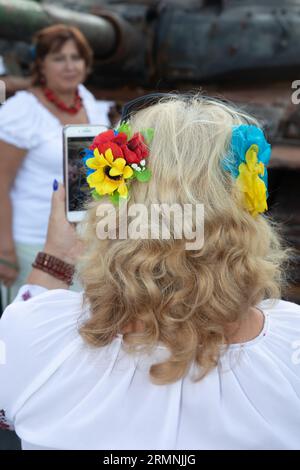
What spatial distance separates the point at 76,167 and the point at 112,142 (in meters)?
0.68

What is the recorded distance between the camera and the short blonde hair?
127cm

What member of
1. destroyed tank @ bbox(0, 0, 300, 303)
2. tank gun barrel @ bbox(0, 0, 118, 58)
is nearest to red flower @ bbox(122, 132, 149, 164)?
tank gun barrel @ bbox(0, 0, 118, 58)

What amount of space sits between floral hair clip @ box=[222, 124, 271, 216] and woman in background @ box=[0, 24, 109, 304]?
1.82 meters

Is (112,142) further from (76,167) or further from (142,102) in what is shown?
(76,167)

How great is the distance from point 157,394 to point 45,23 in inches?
119

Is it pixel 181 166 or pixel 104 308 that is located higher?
pixel 181 166

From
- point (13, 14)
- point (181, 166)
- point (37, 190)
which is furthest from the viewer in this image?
point (13, 14)

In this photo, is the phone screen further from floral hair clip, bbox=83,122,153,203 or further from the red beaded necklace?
the red beaded necklace

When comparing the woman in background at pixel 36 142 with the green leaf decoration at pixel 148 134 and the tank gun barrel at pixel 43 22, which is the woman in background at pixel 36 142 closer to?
the tank gun barrel at pixel 43 22

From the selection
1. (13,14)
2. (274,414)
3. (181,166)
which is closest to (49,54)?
(13,14)

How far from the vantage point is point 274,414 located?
1.29 metres

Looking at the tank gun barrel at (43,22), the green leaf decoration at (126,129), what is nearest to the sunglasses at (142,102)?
the green leaf decoration at (126,129)

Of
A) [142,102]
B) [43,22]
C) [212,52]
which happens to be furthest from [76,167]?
[212,52]
